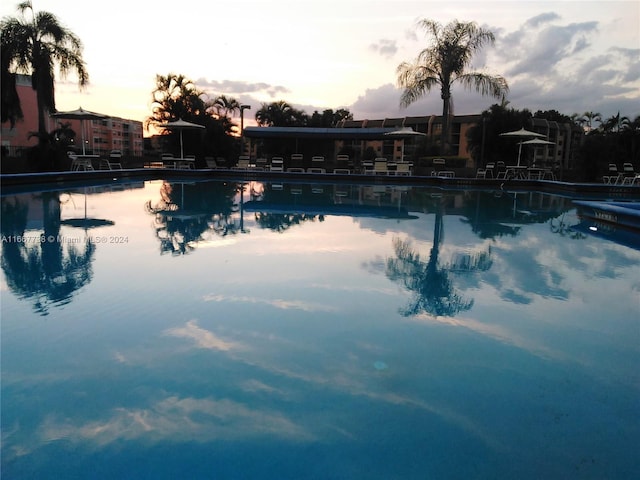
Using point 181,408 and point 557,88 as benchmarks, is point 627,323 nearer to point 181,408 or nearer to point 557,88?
point 181,408

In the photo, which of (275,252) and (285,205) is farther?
(285,205)

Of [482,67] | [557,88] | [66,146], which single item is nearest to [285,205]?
[66,146]

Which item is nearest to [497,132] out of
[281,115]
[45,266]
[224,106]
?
[281,115]

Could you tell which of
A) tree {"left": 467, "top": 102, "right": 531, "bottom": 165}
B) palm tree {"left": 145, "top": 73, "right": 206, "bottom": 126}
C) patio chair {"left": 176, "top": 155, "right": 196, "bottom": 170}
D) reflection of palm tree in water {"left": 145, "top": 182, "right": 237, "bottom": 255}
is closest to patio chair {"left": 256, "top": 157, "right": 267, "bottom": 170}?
patio chair {"left": 176, "top": 155, "right": 196, "bottom": 170}

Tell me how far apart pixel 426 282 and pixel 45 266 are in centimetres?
402

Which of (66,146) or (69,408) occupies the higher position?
(66,146)

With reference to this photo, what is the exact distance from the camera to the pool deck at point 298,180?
13.7 m

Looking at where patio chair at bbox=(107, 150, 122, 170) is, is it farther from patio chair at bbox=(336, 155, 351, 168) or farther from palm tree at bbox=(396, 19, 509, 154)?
palm tree at bbox=(396, 19, 509, 154)

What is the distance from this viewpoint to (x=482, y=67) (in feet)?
68.0

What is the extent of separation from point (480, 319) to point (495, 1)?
1175 cm

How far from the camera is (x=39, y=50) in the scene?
16422 millimetres

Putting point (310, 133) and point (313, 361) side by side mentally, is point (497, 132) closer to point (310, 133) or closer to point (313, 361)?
point (310, 133)

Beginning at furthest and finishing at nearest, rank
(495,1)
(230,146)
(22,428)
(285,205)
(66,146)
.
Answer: (230,146) < (66,146) < (495,1) < (285,205) < (22,428)

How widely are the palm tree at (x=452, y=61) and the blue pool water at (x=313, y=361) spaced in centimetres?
1685
